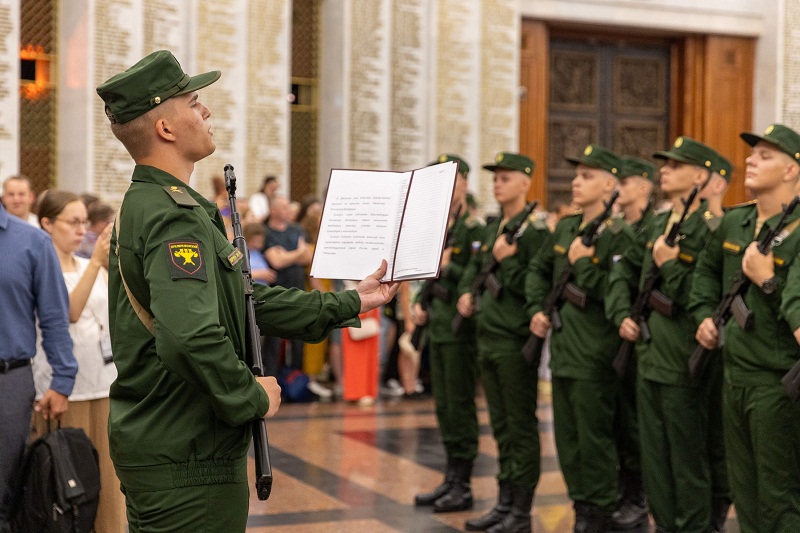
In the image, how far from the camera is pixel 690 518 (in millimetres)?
5680

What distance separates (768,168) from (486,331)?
7.22 feet

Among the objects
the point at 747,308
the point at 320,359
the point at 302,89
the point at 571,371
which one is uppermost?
the point at 302,89

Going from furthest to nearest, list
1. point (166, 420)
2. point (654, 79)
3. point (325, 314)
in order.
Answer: point (654, 79)
point (325, 314)
point (166, 420)

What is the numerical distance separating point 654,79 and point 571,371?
12.1m

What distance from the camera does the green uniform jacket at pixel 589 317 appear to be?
247 inches

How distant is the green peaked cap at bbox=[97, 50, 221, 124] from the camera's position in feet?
10.5

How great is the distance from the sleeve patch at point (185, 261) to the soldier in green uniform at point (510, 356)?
384 cm

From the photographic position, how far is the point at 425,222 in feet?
12.0

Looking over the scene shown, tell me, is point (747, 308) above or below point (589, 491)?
above

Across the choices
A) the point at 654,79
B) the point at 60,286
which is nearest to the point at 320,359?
the point at 60,286

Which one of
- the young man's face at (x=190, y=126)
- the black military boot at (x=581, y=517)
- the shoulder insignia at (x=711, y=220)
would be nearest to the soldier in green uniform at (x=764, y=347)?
the shoulder insignia at (x=711, y=220)

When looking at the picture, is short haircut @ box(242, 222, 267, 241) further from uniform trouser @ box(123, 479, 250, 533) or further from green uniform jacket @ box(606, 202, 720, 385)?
uniform trouser @ box(123, 479, 250, 533)

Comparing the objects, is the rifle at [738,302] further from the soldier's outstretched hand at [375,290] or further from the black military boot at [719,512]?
the soldier's outstretched hand at [375,290]

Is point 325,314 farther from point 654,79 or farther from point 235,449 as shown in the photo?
point 654,79
